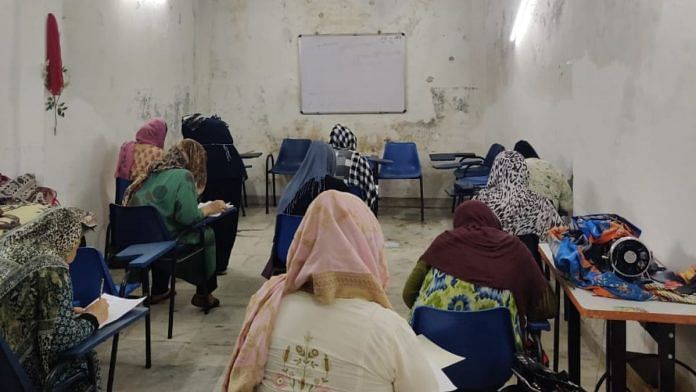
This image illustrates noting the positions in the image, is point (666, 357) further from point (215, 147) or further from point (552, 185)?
point (215, 147)

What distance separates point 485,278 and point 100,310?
1398mm

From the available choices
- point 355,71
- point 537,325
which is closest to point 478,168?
point 355,71

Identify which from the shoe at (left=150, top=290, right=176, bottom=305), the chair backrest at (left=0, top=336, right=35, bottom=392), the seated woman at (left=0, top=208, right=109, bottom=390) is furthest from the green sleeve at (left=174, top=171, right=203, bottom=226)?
the chair backrest at (left=0, top=336, right=35, bottom=392)

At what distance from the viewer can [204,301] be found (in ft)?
12.6

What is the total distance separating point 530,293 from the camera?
210 centimetres

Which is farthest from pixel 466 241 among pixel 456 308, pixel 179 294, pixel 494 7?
pixel 494 7

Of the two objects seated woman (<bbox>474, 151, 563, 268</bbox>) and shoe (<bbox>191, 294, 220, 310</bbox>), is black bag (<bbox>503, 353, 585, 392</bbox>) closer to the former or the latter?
seated woman (<bbox>474, 151, 563, 268</bbox>)

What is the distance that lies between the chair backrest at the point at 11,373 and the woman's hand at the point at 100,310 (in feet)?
1.44

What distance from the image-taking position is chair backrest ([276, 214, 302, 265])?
3.20 meters

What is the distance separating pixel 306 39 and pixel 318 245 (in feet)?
20.5

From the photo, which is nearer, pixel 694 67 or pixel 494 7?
pixel 694 67

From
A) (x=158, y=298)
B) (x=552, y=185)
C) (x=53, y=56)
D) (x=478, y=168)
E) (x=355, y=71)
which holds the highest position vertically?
(x=355, y=71)

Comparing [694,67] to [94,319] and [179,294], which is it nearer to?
[94,319]

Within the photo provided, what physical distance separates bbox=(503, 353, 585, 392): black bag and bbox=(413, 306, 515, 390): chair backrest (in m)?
0.07
